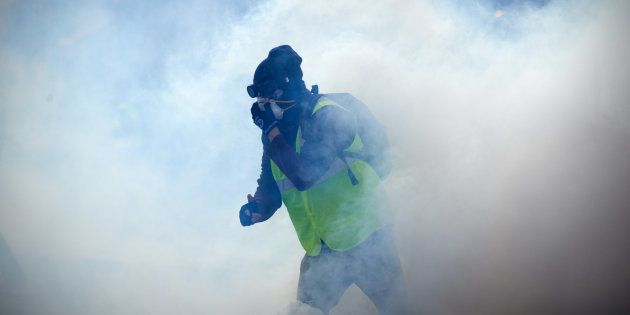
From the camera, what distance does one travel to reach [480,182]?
13.7 feet

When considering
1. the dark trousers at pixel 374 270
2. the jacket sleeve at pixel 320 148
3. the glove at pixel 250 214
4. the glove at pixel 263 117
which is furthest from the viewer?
the glove at pixel 250 214

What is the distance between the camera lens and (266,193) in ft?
8.91

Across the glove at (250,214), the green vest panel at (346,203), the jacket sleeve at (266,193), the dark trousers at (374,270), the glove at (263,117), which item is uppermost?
the glove at (263,117)

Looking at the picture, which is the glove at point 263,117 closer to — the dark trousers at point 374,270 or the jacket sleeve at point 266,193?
the jacket sleeve at point 266,193

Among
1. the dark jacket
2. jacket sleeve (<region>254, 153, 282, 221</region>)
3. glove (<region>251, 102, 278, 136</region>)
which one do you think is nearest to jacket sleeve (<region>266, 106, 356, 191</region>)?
the dark jacket

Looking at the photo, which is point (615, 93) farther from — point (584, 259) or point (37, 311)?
point (37, 311)

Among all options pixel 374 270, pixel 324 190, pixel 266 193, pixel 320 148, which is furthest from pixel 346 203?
pixel 266 193

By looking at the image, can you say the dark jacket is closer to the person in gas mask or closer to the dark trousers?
the person in gas mask

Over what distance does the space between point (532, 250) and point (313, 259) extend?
234 centimetres

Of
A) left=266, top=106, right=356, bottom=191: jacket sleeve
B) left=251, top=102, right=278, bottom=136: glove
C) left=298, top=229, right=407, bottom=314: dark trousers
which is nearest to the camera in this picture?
left=266, top=106, right=356, bottom=191: jacket sleeve

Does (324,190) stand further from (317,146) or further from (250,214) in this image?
(250,214)

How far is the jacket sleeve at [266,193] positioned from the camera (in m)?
2.69

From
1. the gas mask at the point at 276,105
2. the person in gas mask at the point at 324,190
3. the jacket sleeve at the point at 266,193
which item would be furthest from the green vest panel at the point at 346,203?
the jacket sleeve at the point at 266,193

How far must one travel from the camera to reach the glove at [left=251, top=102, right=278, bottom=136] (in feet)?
8.03
